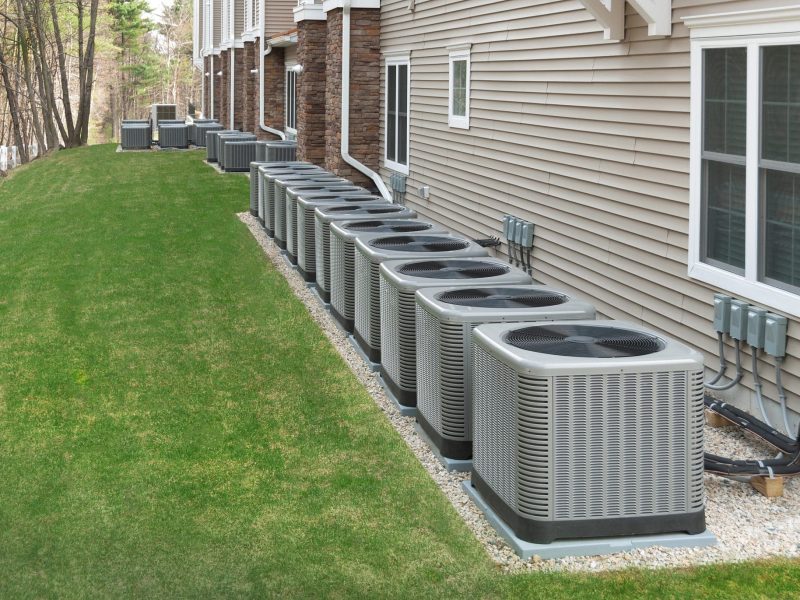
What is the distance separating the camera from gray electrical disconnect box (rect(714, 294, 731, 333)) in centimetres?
633

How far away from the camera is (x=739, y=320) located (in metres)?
6.17

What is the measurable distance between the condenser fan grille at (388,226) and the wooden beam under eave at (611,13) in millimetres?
2450

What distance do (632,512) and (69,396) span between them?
168 inches

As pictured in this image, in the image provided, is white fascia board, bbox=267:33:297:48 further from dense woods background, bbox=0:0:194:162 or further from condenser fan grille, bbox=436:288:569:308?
dense woods background, bbox=0:0:194:162

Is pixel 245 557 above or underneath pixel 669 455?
underneath

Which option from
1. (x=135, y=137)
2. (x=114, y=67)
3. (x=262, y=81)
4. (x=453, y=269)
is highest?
(x=114, y=67)

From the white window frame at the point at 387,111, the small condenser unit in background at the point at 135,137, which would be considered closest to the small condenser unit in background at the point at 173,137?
the small condenser unit in background at the point at 135,137

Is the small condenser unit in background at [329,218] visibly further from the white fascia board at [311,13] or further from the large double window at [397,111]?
the white fascia board at [311,13]

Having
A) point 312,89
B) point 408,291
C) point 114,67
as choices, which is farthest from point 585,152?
point 114,67

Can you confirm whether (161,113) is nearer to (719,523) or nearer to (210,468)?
(210,468)

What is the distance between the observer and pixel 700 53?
6.55 meters

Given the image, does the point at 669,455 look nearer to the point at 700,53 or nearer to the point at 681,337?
the point at 681,337

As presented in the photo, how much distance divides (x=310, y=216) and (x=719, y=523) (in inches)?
264

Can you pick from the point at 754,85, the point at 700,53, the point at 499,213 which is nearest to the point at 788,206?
the point at 754,85
